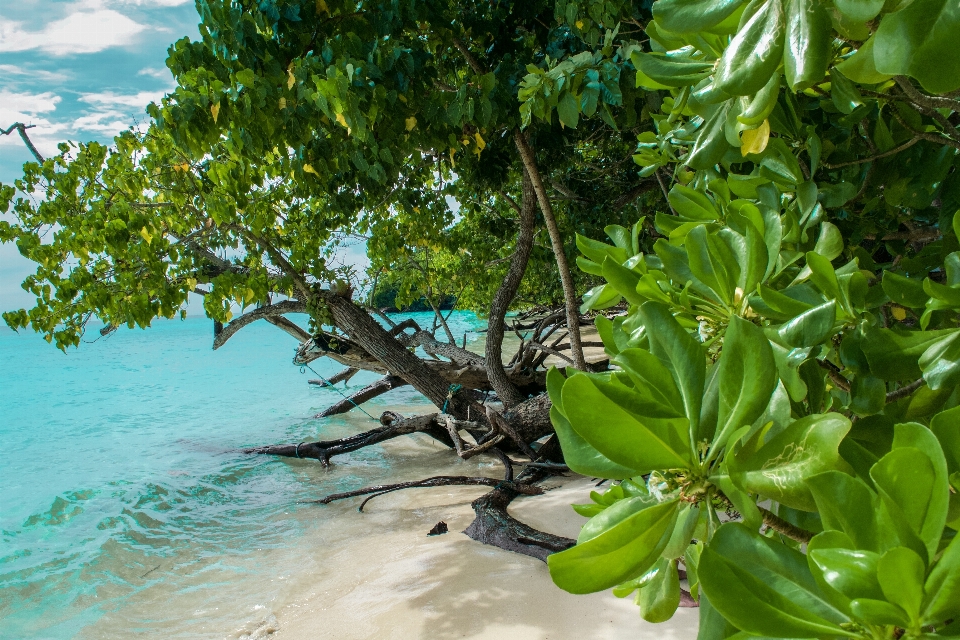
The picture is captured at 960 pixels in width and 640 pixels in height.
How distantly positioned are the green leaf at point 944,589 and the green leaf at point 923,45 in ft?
0.98

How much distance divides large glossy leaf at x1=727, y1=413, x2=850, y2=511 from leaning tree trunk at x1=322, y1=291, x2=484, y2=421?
597cm

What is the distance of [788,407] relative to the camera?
54 cm

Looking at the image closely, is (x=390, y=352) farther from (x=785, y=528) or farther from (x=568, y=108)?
(x=785, y=528)

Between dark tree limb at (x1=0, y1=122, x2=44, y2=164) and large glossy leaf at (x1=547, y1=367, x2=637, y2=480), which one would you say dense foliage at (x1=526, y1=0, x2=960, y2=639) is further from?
dark tree limb at (x1=0, y1=122, x2=44, y2=164)

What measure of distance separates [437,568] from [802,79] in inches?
139

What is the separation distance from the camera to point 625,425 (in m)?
0.50

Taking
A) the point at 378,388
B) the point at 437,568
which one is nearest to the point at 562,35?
the point at 437,568

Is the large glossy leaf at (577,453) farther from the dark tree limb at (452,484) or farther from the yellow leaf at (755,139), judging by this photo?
the dark tree limb at (452,484)

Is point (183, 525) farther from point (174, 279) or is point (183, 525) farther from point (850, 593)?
point (850, 593)

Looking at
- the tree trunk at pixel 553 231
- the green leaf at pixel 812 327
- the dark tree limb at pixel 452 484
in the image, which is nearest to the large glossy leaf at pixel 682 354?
the green leaf at pixel 812 327

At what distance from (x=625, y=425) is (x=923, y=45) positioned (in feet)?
1.12

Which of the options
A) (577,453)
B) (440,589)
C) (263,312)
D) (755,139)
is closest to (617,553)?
(577,453)

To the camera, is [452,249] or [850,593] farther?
[452,249]

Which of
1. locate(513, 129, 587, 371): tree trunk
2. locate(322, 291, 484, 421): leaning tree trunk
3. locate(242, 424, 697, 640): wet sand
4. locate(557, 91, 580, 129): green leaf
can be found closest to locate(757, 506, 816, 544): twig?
locate(242, 424, 697, 640): wet sand
